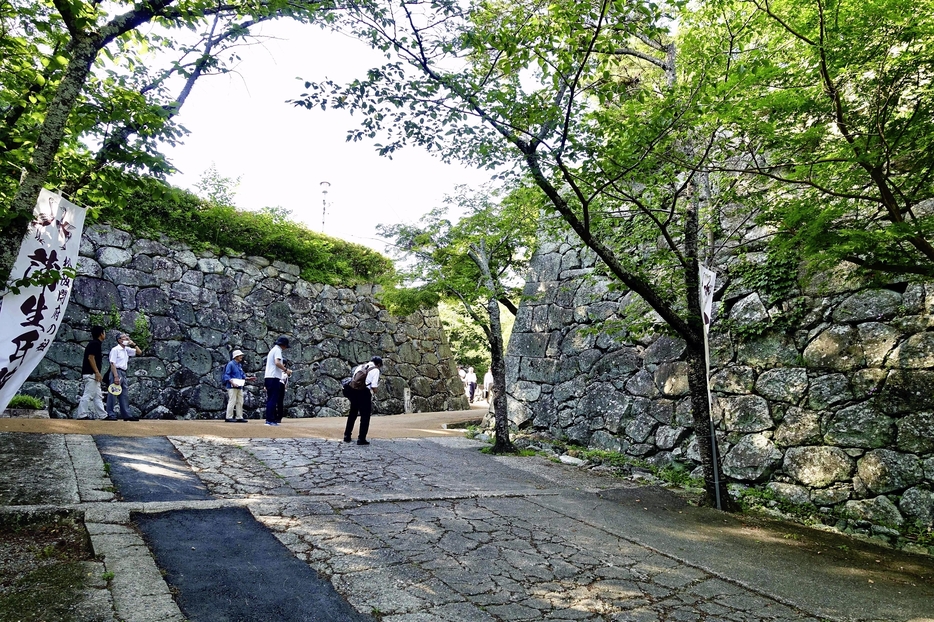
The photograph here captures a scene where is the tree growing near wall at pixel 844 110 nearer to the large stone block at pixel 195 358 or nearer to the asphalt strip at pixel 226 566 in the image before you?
the asphalt strip at pixel 226 566

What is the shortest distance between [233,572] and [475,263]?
6485 millimetres

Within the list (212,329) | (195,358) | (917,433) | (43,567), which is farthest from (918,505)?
(212,329)

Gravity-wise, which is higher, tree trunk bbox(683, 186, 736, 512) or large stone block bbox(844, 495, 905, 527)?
tree trunk bbox(683, 186, 736, 512)

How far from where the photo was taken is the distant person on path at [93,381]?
803 centimetres

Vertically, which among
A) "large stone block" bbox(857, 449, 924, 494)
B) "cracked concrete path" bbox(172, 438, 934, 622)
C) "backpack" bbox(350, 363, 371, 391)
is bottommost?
"cracked concrete path" bbox(172, 438, 934, 622)

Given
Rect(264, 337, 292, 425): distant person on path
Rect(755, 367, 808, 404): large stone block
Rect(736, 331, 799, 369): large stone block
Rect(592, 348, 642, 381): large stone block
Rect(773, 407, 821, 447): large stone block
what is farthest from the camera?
Rect(264, 337, 292, 425): distant person on path

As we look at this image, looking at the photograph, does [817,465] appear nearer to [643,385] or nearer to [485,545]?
[643,385]

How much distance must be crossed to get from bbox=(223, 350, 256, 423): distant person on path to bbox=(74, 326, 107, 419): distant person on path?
2.14 meters

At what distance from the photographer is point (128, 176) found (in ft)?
12.4

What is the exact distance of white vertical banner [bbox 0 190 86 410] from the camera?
340 centimetres

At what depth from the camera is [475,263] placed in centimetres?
883

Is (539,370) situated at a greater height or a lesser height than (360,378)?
greater

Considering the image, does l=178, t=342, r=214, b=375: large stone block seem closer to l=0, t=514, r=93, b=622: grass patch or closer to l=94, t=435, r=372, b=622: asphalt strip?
l=94, t=435, r=372, b=622: asphalt strip

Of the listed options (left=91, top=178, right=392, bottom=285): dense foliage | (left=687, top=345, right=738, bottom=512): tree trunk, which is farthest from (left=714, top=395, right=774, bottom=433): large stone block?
(left=91, top=178, right=392, bottom=285): dense foliage
